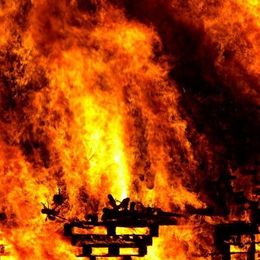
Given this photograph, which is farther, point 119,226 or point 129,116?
point 129,116

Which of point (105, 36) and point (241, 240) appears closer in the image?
point (241, 240)

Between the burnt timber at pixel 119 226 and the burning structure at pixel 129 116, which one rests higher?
the burning structure at pixel 129 116

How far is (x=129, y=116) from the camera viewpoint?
1069 centimetres

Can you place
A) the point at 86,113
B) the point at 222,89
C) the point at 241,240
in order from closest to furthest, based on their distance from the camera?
1. the point at 241,240
2. the point at 86,113
3. the point at 222,89

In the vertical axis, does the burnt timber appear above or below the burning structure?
below

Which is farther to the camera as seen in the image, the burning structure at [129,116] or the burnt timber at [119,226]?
the burning structure at [129,116]

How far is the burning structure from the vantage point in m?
10.2

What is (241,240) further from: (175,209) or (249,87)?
(249,87)

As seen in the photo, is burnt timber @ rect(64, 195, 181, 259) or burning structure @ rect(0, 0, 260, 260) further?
burning structure @ rect(0, 0, 260, 260)

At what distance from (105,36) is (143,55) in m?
0.87

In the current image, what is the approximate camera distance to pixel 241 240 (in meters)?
9.76

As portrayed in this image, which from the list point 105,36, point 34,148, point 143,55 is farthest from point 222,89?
point 34,148

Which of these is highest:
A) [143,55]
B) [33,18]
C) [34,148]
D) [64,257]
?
[33,18]

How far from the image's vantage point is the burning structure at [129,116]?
10172mm
